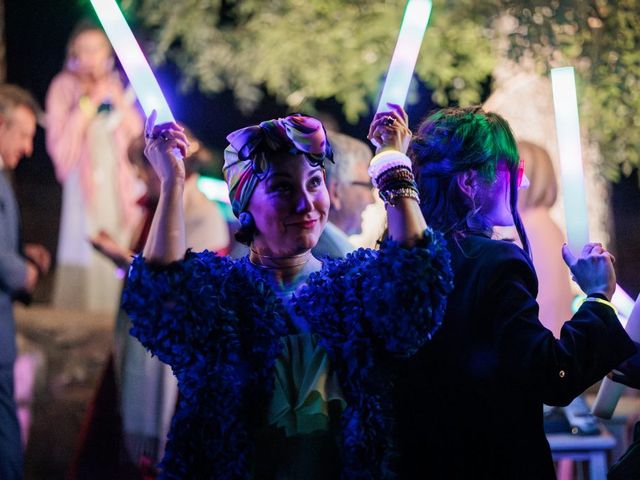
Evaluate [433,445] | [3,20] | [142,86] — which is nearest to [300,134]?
[142,86]

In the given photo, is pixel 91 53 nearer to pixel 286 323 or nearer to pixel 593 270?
pixel 286 323

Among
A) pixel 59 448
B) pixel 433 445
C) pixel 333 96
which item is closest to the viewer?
pixel 433 445

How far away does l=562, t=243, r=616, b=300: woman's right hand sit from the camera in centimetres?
160

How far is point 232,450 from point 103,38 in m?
3.27

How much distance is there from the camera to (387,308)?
1.41 meters

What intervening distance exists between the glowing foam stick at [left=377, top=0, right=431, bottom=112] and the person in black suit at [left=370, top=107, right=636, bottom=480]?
7 cm

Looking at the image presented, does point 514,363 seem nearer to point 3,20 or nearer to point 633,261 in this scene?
point 633,261

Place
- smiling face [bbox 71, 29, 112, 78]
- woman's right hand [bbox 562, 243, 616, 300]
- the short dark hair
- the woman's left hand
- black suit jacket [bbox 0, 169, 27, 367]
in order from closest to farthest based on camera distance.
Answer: the woman's left hand
woman's right hand [bbox 562, 243, 616, 300]
black suit jacket [bbox 0, 169, 27, 367]
the short dark hair
smiling face [bbox 71, 29, 112, 78]

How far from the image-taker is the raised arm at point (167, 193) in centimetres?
140

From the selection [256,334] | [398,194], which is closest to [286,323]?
[256,334]

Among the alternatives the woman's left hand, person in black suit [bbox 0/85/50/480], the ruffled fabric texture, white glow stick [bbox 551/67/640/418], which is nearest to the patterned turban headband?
the woman's left hand

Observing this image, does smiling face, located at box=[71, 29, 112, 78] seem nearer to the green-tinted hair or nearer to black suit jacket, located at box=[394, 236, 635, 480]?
the green-tinted hair

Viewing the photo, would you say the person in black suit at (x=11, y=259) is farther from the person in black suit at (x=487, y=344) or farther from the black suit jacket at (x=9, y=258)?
the person in black suit at (x=487, y=344)

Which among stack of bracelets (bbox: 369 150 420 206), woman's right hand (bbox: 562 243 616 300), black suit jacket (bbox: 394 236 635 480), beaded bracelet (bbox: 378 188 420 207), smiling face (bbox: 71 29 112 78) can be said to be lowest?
black suit jacket (bbox: 394 236 635 480)
